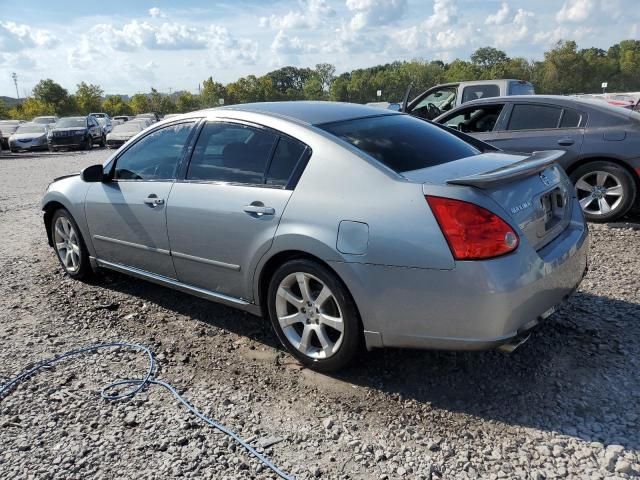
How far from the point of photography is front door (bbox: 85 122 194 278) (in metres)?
4.07

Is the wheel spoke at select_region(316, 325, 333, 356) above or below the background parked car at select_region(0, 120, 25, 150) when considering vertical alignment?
below

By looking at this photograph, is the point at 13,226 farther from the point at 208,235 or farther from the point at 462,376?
the point at 462,376

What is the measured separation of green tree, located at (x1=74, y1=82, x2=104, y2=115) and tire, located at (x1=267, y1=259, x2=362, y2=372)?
232 ft

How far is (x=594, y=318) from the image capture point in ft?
12.7

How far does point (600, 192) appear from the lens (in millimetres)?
6402

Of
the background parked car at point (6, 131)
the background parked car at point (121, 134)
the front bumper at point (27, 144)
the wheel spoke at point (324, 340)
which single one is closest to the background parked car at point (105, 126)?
the background parked car at point (121, 134)

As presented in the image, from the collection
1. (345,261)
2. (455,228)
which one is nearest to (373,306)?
(345,261)

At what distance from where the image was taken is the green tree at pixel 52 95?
62.8 metres

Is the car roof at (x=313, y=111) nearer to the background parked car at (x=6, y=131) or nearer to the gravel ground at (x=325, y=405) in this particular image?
the gravel ground at (x=325, y=405)

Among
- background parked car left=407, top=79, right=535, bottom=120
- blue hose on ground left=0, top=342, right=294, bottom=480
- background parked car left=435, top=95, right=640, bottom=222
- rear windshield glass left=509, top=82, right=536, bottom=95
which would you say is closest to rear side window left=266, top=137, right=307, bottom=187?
blue hose on ground left=0, top=342, right=294, bottom=480

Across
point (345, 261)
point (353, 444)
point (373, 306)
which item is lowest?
point (353, 444)

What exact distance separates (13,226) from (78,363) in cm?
546

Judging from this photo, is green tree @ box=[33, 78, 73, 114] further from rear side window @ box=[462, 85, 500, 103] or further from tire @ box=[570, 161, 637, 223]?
tire @ box=[570, 161, 637, 223]

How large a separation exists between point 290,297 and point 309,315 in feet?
0.54
